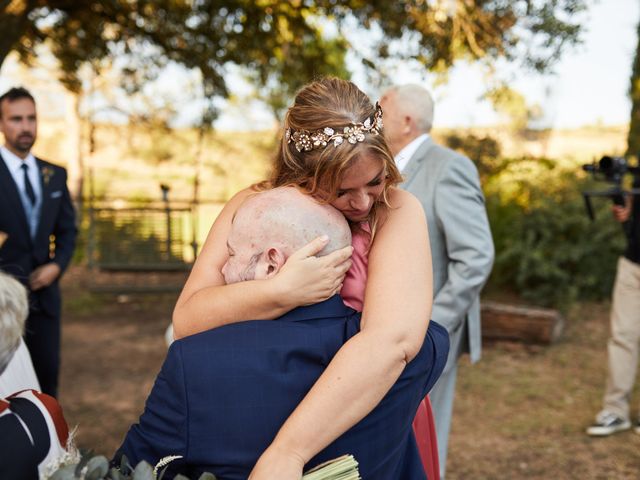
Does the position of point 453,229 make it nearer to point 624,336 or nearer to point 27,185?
point 27,185

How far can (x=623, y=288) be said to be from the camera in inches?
208

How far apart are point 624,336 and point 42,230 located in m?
4.21

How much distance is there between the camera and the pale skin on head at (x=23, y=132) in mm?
4043

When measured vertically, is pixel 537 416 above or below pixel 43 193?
below

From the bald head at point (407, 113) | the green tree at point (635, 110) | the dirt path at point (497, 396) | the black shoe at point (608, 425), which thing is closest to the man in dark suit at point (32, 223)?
the dirt path at point (497, 396)

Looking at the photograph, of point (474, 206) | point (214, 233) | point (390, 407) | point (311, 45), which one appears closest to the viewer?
point (390, 407)

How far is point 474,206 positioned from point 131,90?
7.77 meters

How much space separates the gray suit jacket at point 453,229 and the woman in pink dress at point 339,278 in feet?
4.84

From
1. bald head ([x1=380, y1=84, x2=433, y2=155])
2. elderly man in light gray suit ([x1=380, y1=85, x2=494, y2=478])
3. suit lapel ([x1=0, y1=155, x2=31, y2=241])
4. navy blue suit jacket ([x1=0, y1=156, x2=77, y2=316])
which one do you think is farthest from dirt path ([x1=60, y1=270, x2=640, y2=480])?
bald head ([x1=380, y1=84, x2=433, y2=155])

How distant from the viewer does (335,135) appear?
1.53 meters

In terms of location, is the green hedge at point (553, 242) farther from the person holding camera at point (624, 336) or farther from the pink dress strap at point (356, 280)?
the pink dress strap at point (356, 280)

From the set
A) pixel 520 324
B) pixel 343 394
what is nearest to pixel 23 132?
pixel 343 394

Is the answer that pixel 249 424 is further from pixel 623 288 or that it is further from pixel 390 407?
pixel 623 288

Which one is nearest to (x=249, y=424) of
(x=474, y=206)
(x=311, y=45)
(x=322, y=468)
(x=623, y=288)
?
(x=322, y=468)
